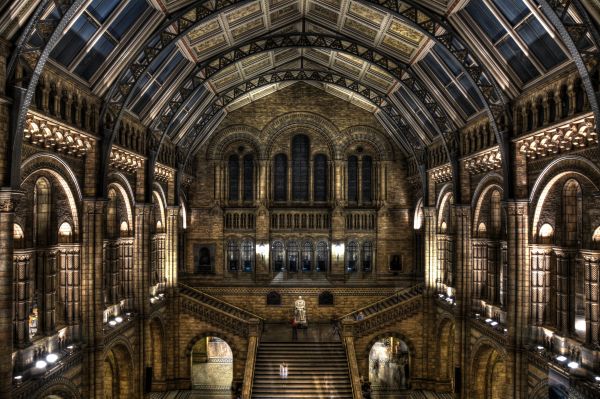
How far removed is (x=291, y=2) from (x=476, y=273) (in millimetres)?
15513

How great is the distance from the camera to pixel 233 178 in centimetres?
3691

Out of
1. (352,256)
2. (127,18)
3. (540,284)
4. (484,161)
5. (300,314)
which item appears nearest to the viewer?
(127,18)

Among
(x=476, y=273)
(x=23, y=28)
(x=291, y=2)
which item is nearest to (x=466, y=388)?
(x=476, y=273)

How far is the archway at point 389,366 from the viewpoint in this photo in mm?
30775

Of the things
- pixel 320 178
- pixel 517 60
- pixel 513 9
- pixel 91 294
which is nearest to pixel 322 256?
pixel 320 178

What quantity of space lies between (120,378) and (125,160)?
10280 mm

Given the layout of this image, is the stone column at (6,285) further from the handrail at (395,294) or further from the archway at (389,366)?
the handrail at (395,294)

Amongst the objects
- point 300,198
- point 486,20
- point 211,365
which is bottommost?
point 211,365

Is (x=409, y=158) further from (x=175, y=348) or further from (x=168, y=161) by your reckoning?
(x=175, y=348)

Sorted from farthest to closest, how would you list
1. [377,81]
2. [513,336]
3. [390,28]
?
[377,81] < [390,28] < [513,336]

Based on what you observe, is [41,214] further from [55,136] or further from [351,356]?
[351,356]

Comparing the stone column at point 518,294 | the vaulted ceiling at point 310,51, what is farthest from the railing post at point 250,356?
the vaulted ceiling at point 310,51

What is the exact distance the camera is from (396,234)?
1436 inches

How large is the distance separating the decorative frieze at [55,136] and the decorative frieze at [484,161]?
16129 millimetres
